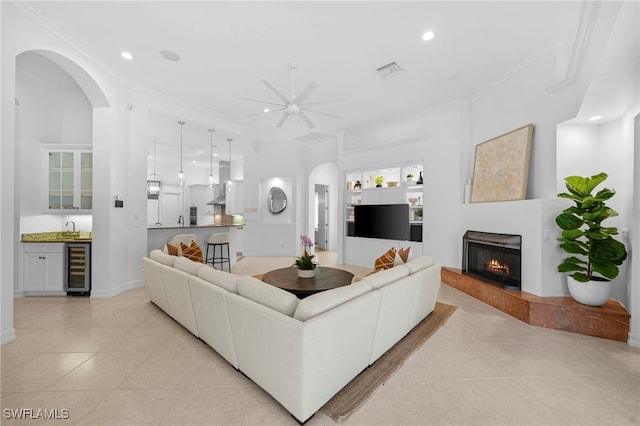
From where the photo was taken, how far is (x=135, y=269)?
4562 mm

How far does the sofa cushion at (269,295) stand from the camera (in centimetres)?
174

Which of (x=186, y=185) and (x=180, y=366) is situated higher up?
(x=186, y=185)

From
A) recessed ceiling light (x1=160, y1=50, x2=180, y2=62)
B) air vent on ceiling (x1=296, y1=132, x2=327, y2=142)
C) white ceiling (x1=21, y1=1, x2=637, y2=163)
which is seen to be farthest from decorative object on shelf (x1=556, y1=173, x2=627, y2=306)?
air vent on ceiling (x1=296, y1=132, x2=327, y2=142)

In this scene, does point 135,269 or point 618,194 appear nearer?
point 618,194

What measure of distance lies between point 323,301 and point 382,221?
459 centimetres

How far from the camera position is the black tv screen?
582cm

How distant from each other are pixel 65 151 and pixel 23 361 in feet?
12.0

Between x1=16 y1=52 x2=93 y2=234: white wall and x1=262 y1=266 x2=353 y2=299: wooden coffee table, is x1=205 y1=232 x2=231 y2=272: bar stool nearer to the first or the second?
x1=16 y1=52 x2=93 y2=234: white wall

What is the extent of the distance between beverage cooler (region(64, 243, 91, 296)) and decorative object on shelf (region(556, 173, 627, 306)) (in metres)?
6.39

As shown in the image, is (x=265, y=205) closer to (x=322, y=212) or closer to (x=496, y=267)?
(x=322, y=212)

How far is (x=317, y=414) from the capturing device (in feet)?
5.70

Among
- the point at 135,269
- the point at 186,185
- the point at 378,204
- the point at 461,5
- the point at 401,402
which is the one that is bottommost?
the point at 401,402

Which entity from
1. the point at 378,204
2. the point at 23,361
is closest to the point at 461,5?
the point at 378,204

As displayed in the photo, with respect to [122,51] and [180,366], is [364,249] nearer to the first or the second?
[180,366]
